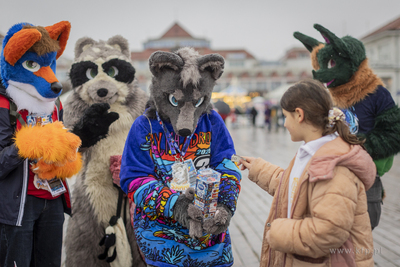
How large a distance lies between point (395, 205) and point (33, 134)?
4597mm

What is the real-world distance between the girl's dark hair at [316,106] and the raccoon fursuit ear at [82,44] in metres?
1.88

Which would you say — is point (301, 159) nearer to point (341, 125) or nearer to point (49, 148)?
point (341, 125)

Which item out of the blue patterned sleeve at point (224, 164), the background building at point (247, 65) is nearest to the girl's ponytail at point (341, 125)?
the blue patterned sleeve at point (224, 164)

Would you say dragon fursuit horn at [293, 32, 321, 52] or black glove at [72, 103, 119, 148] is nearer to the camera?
black glove at [72, 103, 119, 148]

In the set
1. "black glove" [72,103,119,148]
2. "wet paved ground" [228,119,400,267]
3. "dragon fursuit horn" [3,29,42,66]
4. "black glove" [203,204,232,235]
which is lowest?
"wet paved ground" [228,119,400,267]

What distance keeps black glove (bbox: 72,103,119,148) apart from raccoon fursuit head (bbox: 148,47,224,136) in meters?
0.47

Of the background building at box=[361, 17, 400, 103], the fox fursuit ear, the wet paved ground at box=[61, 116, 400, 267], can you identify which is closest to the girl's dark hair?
the fox fursuit ear

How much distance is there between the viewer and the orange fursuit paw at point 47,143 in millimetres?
1724

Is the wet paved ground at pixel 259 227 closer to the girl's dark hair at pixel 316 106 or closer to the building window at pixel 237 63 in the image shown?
the girl's dark hair at pixel 316 106

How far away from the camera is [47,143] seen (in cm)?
178

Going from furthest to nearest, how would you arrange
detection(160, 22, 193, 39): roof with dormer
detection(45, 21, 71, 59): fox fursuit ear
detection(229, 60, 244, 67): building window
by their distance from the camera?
detection(160, 22, 193, 39): roof with dormer < detection(229, 60, 244, 67): building window < detection(45, 21, 71, 59): fox fursuit ear

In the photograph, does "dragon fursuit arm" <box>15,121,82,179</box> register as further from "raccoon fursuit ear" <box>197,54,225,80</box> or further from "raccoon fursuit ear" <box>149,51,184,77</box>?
"raccoon fursuit ear" <box>197,54,225,80</box>

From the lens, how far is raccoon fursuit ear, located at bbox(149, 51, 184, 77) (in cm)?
A: 167

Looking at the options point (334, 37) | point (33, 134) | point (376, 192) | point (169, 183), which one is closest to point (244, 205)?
point (376, 192)
